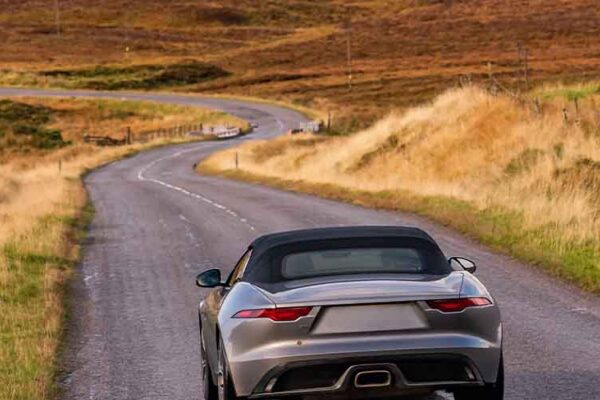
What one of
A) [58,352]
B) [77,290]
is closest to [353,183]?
[77,290]

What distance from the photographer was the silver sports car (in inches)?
287

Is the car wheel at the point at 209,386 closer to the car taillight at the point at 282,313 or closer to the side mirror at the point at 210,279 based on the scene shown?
the side mirror at the point at 210,279

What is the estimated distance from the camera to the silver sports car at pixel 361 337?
728cm

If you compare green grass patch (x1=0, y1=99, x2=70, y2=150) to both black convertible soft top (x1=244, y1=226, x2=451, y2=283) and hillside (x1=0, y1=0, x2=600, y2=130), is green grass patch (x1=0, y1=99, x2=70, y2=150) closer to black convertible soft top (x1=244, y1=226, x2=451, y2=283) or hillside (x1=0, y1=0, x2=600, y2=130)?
hillside (x1=0, y1=0, x2=600, y2=130)

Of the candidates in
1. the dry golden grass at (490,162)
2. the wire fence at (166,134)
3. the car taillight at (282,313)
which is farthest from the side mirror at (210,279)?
the wire fence at (166,134)

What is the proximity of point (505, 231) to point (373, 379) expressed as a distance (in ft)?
44.6

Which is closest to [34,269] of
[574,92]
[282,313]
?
[282,313]

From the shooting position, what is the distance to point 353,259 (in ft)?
28.6

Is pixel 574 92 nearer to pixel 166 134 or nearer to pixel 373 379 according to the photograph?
pixel 373 379

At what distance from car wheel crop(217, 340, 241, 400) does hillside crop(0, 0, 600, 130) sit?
218 feet

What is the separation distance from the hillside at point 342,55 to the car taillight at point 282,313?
219ft

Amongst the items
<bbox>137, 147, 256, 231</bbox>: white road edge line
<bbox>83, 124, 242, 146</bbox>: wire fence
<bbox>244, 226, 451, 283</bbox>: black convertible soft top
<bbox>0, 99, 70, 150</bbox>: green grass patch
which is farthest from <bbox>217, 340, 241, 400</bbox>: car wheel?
<bbox>0, 99, 70, 150</bbox>: green grass patch

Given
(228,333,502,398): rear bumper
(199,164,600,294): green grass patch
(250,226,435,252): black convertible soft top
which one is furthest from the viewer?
(199,164,600,294): green grass patch

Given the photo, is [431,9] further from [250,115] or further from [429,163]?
[429,163]
